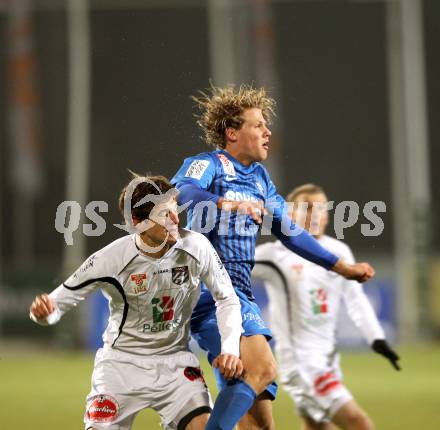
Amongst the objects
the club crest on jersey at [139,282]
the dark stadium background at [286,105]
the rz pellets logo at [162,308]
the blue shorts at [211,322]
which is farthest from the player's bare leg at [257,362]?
the dark stadium background at [286,105]

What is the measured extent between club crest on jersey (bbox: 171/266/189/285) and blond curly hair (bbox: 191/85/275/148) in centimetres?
100

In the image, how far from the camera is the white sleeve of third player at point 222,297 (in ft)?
16.5

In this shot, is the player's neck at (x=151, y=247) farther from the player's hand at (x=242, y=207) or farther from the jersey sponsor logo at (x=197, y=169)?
the jersey sponsor logo at (x=197, y=169)

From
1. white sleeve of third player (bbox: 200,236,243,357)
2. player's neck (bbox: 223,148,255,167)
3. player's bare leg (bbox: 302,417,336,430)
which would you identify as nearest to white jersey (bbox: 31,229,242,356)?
white sleeve of third player (bbox: 200,236,243,357)

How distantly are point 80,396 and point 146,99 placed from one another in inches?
173

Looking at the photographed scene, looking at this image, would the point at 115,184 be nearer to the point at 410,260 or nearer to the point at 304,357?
the point at 410,260

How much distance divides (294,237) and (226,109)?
2.78ft

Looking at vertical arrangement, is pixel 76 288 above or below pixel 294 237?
below

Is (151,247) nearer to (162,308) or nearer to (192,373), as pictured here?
(162,308)

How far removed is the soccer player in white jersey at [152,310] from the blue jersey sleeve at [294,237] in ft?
2.72

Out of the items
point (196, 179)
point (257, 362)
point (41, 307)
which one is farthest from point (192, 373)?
point (196, 179)

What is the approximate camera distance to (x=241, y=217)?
5602mm

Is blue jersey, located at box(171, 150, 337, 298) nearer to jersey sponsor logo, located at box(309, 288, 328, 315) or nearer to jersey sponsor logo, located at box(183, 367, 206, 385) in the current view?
jersey sponsor logo, located at box(183, 367, 206, 385)

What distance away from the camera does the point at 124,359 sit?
16.7 ft
